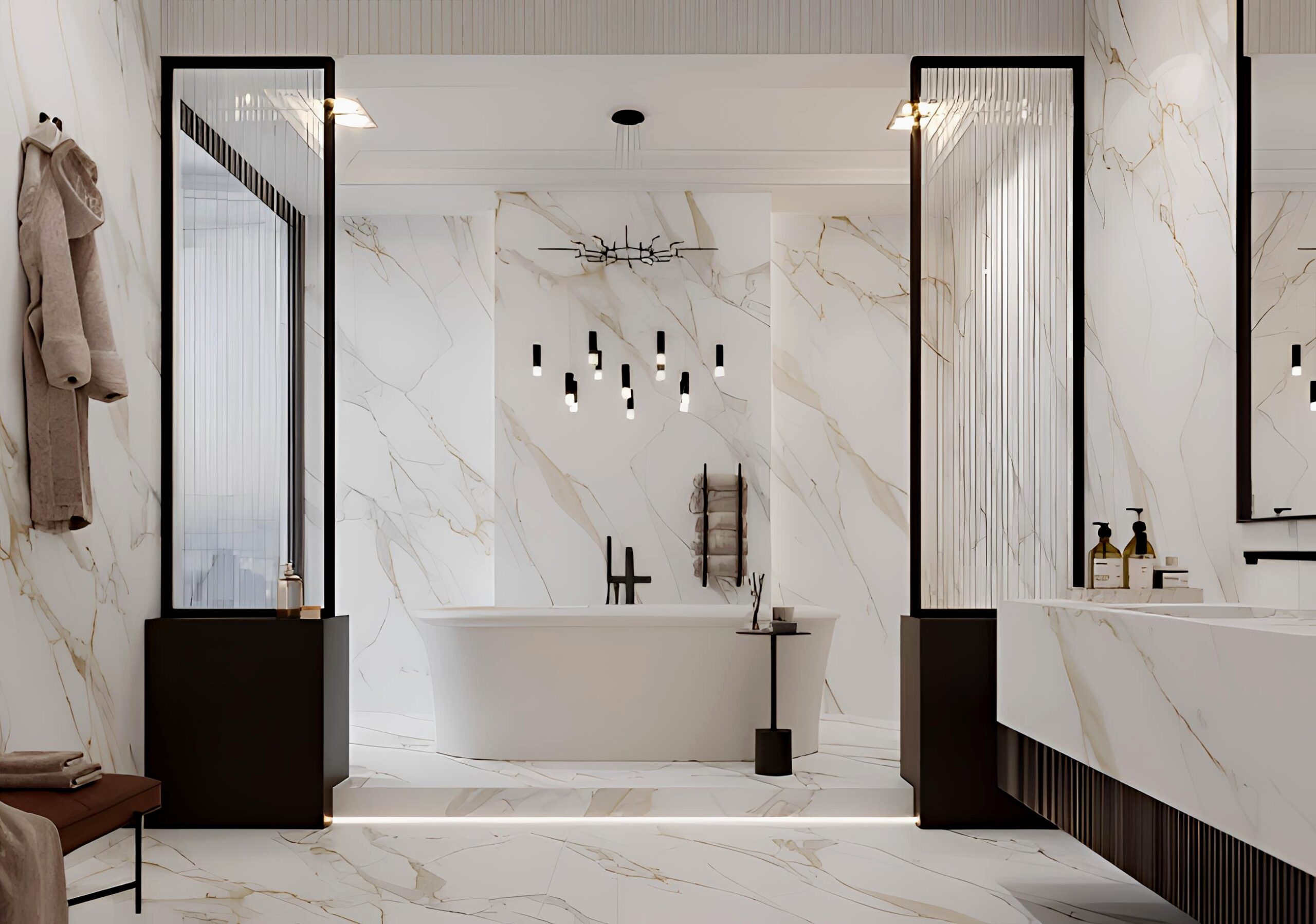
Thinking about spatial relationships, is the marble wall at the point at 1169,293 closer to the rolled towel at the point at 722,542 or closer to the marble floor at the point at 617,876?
the marble floor at the point at 617,876

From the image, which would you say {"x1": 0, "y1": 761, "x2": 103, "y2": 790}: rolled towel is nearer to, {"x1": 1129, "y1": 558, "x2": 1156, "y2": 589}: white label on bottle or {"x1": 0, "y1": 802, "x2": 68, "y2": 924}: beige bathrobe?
{"x1": 0, "y1": 802, "x2": 68, "y2": 924}: beige bathrobe

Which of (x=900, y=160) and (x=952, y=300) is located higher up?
(x=900, y=160)

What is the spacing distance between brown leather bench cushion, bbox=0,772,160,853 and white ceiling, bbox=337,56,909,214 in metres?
2.47

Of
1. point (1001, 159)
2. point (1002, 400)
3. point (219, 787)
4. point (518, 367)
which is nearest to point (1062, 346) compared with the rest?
point (1002, 400)

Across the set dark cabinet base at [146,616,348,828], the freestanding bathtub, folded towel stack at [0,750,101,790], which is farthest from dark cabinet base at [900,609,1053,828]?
folded towel stack at [0,750,101,790]

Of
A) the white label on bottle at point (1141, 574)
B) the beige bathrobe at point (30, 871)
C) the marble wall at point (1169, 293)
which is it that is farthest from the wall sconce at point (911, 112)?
the beige bathrobe at point (30, 871)

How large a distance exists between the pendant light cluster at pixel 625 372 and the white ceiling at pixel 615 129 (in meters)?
0.85

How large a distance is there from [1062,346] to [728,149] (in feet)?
6.77

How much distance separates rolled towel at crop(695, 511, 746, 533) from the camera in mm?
5250

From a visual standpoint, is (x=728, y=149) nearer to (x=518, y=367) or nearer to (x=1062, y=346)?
(x=518, y=367)

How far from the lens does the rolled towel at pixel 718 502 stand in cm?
528

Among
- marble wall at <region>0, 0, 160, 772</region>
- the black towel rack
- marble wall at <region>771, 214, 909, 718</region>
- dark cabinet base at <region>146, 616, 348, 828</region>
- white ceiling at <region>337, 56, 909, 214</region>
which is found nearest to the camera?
marble wall at <region>0, 0, 160, 772</region>

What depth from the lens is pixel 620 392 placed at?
17.6 feet

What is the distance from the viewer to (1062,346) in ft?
11.7
